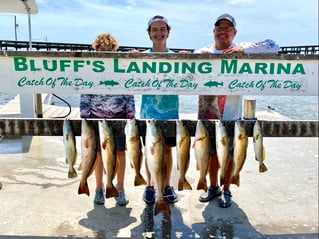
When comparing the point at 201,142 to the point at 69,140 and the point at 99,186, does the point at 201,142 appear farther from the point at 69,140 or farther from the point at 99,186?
the point at 99,186

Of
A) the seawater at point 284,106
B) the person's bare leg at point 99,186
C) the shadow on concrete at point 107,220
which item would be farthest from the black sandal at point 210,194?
the seawater at point 284,106

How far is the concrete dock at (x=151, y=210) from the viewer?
133 inches

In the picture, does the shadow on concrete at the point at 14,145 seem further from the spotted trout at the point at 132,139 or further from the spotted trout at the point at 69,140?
the spotted trout at the point at 132,139

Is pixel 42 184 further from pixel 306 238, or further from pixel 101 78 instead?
pixel 306 238

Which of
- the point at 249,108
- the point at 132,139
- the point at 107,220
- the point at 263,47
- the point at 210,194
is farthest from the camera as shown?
the point at 249,108

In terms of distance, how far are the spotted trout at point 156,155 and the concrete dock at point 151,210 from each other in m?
0.49

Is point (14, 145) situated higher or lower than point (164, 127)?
lower

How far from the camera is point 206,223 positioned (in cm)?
355

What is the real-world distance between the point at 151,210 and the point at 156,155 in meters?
1.10

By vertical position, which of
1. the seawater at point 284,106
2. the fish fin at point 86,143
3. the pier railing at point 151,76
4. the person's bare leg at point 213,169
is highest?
the pier railing at point 151,76

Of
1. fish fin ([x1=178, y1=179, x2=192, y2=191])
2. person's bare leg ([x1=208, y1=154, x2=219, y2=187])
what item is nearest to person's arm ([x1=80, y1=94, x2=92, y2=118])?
fish fin ([x1=178, y1=179, x2=192, y2=191])

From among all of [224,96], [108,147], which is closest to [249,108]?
[224,96]

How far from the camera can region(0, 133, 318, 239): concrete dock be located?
3375mm

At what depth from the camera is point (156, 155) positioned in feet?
9.62
